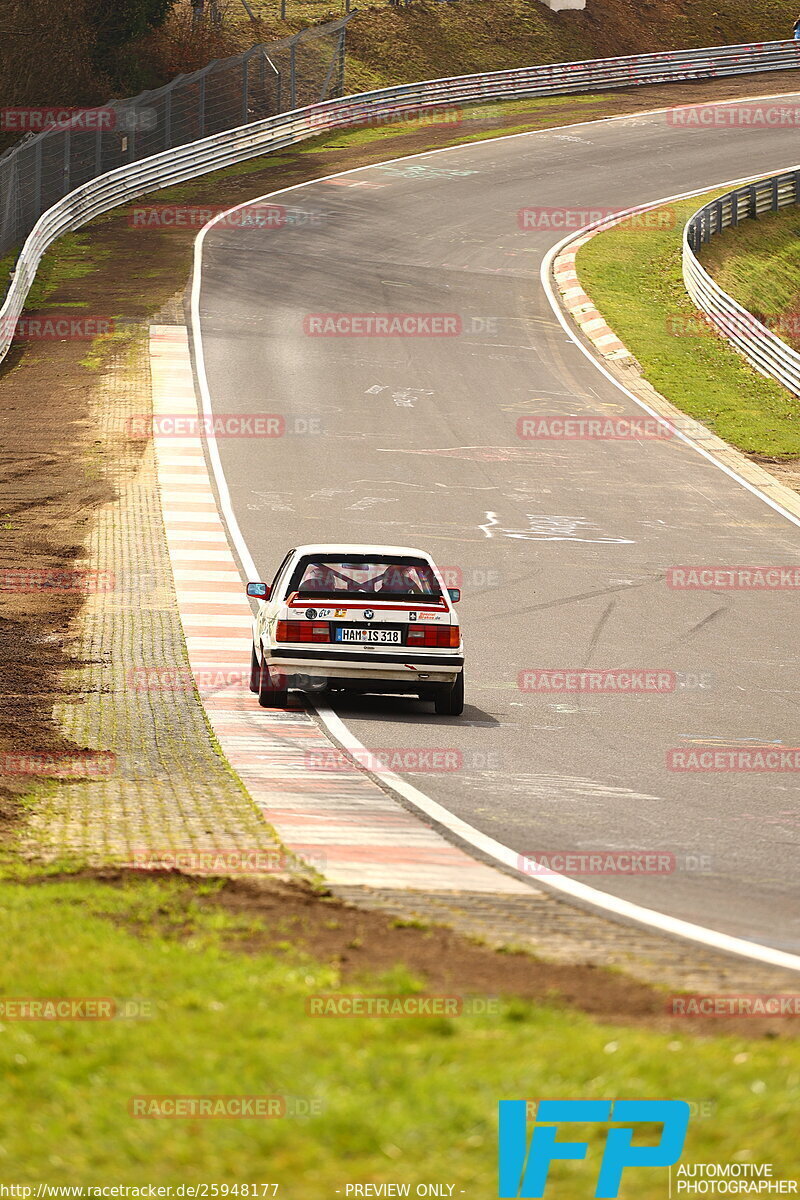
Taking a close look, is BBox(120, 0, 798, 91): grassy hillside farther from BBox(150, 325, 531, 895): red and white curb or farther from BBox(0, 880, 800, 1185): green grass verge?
BBox(0, 880, 800, 1185): green grass verge

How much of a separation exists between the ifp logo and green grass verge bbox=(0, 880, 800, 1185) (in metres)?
0.04

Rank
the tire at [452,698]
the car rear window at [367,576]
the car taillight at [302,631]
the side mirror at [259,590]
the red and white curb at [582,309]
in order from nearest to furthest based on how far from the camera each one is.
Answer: the car taillight at [302,631] < the tire at [452,698] < the car rear window at [367,576] < the side mirror at [259,590] < the red and white curb at [582,309]

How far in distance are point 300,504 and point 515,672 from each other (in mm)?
9495

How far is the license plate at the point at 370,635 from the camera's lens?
13273 mm

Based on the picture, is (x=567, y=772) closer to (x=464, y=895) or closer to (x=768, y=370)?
(x=464, y=895)

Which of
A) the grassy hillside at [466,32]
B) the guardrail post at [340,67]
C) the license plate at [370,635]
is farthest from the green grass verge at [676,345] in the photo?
the grassy hillside at [466,32]

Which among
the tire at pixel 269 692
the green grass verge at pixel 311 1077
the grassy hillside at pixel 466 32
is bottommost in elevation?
the tire at pixel 269 692

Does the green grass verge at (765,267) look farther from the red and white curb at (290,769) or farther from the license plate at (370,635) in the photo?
the license plate at (370,635)

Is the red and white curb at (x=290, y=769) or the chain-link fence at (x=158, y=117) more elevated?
the chain-link fence at (x=158, y=117)

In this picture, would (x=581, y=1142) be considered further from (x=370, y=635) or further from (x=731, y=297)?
(x=731, y=297)

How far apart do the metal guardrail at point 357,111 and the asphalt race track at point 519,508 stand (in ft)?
15.8

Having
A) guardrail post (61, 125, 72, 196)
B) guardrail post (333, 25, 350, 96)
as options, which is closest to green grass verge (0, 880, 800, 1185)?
guardrail post (61, 125, 72, 196)

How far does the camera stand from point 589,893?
7.95m

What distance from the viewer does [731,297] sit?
42.8 metres
